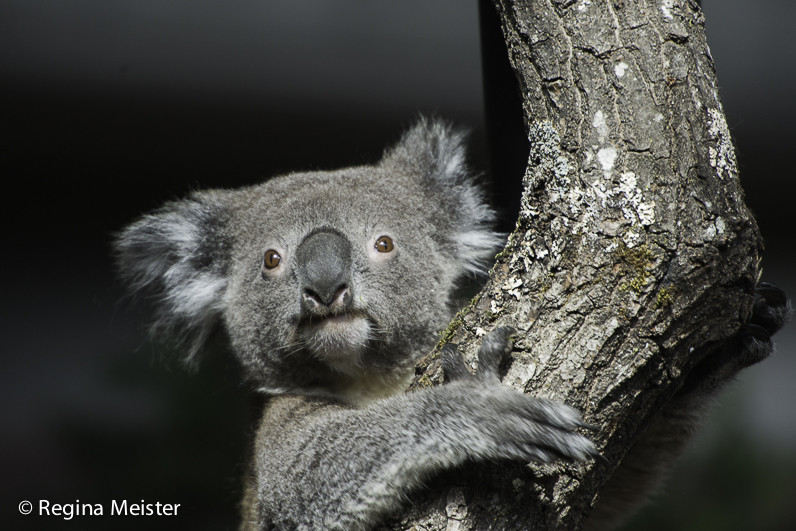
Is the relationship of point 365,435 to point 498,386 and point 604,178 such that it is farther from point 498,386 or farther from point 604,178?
point 604,178

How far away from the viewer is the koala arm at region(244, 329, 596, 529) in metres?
1.32

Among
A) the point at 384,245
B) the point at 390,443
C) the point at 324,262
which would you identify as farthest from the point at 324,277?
the point at 390,443

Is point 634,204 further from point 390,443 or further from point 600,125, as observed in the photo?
point 390,443

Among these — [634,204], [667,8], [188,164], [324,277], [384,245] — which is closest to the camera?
[634,204]

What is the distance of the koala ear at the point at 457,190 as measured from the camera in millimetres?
2271

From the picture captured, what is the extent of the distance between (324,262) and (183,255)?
790mm

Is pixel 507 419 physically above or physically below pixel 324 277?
below

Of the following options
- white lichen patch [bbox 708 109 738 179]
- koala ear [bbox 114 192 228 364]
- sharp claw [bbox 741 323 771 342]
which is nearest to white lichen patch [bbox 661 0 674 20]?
white lichen patch [bbox 708 109 738 179]

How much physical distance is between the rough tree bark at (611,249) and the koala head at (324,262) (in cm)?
48

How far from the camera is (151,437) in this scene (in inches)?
148

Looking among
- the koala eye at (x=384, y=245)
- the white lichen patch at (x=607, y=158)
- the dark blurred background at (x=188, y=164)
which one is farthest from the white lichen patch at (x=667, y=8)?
the dark blurred background at (x=188, y=164)

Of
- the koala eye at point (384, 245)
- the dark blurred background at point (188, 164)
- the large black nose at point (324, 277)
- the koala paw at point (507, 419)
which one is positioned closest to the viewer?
the koala paw at point (507, 419)

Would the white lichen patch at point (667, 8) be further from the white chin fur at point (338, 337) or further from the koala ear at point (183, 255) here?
the koala ear at point (183, 255)

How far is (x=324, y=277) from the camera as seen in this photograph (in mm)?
1720
